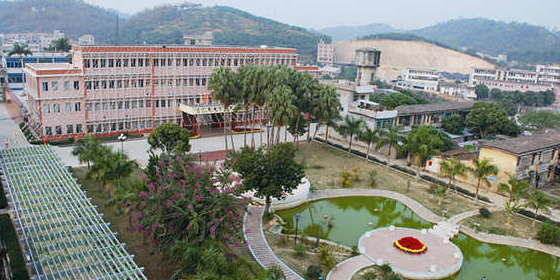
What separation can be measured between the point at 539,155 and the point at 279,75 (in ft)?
86.3

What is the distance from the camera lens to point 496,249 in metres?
28.6

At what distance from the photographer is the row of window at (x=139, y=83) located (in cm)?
4819

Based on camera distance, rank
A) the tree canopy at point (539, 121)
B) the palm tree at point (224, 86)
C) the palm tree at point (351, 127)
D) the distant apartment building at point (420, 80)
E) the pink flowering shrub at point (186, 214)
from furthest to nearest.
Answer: the distant apartment building at point (420, 80), the tree canopy at point (539, 121), the palm tree at point (351, 127), the palm tree at point (224, 86), the pink flowering shrub at point (186, 214)

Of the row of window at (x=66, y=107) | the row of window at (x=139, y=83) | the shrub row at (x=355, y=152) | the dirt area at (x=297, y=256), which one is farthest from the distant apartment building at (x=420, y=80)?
the dirt area at (x=297, y=256)

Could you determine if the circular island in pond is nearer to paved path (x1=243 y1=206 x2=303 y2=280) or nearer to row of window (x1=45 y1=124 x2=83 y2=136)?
paved path (x1=243 y1=206 x2=303 y2=280)

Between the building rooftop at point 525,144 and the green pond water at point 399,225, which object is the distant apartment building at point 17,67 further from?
the building rooftop at point 525,144

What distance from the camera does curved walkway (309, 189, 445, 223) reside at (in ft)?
110

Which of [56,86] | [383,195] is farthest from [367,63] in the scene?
[56,86]

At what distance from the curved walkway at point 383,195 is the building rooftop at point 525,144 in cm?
1009

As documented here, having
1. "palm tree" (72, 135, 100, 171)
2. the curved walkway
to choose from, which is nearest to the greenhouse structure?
"palm tree" (72, 135, 100, 171)

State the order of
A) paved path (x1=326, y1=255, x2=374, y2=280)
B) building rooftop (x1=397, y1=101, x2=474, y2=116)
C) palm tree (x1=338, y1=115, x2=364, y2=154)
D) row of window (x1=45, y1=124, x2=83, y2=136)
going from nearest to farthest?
paved path (x1=326, y1=255, x2=374, y2=280) < palm tree (x1=338, y1=115, x2=364, y2=154) < row of window (x1=45, y1=124, x2=83, y2=136) < building rooftop (x1=397, y1=101, x2=474, y2=116)

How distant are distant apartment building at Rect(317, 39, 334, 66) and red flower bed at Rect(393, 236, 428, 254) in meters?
170

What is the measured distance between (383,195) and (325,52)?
163490mm

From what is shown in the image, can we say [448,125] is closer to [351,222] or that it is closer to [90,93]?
[351,222]
